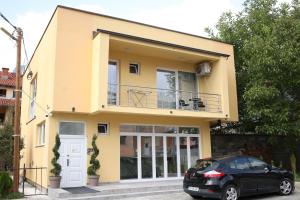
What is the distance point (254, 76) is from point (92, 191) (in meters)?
9.81

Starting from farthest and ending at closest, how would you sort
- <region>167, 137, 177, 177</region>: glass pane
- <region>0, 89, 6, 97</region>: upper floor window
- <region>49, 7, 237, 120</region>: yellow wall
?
<region>0, 89, 6, 97</region>: upper floor window
<region>167, 137, 177, 177</region>: glass pane
<region>49, 7, 237, 120</region>: yellow wall

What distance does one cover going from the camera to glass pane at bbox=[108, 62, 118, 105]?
15102 millimetres

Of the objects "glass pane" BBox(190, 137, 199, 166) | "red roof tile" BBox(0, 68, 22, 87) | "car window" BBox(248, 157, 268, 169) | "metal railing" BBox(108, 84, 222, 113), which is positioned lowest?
"car window" BBox(248, 157, 268, 169)

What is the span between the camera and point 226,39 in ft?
69.8

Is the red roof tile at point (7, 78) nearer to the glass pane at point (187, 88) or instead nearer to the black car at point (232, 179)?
the glass pane at point (187, 88)

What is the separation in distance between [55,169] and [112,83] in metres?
4.47

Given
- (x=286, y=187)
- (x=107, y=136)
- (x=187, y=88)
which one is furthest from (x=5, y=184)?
(x=286, y=187)

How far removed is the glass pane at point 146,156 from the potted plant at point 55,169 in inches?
158

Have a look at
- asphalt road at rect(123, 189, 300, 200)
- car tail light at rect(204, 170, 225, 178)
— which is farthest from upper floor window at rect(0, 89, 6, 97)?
car tail light at rect(204, 170, 225, 178)

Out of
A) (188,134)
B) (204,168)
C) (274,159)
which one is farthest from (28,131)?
(274,159)

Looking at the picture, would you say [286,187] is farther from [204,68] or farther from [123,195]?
[204,68]

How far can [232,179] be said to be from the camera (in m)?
10.3

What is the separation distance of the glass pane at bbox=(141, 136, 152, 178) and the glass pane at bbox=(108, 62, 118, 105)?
7.35 ft

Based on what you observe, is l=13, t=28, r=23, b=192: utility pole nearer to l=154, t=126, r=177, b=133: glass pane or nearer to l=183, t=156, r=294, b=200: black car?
l=183, t=156, r=294, b=200: black car
